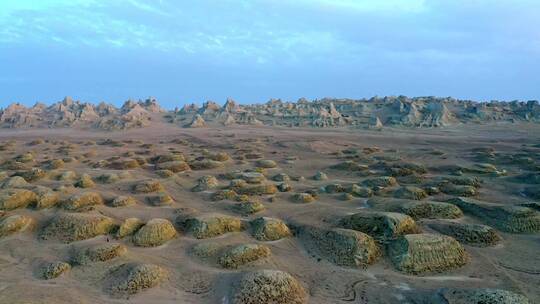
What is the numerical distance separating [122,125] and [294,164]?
106 feet

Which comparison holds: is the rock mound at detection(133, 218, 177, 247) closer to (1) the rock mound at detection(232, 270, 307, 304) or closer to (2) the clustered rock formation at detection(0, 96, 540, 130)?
(1) the rock mound at detection(232, 270, 307, 304)

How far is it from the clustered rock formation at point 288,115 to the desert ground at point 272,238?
2897 centimetres

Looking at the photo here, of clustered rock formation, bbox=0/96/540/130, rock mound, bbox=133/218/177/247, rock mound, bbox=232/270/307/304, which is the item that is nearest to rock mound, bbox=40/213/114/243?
rock mound, bbox=133/218/177/247

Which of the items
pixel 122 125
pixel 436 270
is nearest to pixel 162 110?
pixel 122 125

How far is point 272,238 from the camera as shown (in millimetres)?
12562

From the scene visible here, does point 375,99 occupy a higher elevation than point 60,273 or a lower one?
higher

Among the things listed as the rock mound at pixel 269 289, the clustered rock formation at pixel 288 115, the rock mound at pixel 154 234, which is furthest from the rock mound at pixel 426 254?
the clustered rock formation at pixel 288 115

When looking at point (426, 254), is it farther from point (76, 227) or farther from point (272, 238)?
point (76, 227)

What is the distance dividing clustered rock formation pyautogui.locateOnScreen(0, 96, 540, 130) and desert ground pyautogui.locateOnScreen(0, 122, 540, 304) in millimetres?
28972

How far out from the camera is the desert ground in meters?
9.62

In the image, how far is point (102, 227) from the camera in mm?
13156

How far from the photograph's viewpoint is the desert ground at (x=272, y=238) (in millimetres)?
9617

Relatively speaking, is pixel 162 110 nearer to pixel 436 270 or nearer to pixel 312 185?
pixel 312 185

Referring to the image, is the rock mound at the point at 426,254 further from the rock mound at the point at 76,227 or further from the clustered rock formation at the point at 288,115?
the clustered rock formation at the point at 288,115
